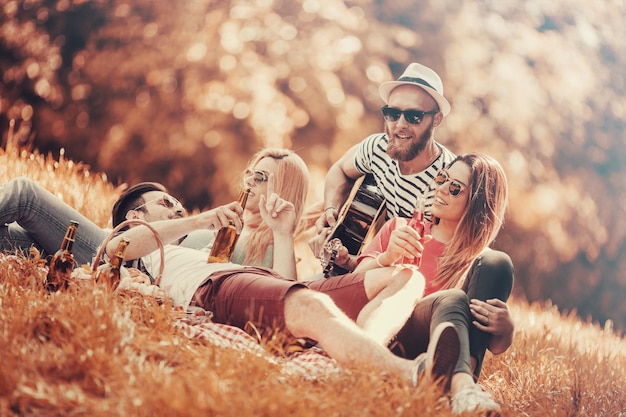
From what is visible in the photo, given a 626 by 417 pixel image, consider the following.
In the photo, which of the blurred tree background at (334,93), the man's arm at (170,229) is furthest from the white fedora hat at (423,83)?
the blurred tree background at (334,93)

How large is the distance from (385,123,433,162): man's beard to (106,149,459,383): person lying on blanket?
1.78ft

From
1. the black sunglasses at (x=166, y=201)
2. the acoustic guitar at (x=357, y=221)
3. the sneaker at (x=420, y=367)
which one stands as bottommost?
the sneaker at (x=420, y=367)

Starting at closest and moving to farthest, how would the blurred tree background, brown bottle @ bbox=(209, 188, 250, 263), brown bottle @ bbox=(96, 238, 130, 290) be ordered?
brown bottle @ bbox=(96, 238, 130, 290) < brown bottle @ bbox=(209, 188, 250, 263) < the blurred tree background

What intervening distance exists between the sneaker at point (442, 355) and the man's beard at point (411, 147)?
1.31 meters

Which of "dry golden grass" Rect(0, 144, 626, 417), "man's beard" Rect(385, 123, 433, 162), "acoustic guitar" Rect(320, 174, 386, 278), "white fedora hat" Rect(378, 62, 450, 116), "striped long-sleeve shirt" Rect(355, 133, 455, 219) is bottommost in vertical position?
"dry golden grass" Rect(0, 144, 626, 417)

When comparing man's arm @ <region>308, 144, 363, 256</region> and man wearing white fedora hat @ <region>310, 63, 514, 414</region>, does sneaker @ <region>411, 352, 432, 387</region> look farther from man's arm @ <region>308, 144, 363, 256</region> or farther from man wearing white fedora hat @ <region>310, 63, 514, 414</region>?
man's arm @ <region>308, 144, 363, 256</region>

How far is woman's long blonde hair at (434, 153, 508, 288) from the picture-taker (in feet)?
9.48

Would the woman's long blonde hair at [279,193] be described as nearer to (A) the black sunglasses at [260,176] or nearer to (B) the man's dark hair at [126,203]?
(A) the black sunglasses at [260,176]

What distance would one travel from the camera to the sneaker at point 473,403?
212cm

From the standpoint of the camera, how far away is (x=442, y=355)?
7.34 ft

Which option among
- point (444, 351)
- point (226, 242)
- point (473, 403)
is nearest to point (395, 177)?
point (226, 242)

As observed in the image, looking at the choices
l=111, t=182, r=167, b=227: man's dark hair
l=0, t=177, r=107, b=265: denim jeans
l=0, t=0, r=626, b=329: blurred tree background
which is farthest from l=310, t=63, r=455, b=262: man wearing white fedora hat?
l=0, t=0, r=626, b=329: blurred tree background

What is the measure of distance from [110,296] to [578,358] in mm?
2417

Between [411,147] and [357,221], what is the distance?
1.38 ft
